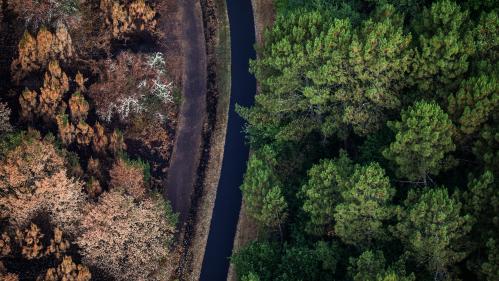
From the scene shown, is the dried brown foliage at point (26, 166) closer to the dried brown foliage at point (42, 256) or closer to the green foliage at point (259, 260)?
the dried brown foliage at point (42, 256)

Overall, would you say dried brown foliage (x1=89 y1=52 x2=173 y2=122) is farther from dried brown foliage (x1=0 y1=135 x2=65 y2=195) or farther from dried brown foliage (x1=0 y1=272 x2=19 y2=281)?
dried brown foliage (x1=0 y1=272 x2=19 y2=281)

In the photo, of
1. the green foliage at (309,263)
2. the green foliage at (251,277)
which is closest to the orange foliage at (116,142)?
the green foliage at (251,277)

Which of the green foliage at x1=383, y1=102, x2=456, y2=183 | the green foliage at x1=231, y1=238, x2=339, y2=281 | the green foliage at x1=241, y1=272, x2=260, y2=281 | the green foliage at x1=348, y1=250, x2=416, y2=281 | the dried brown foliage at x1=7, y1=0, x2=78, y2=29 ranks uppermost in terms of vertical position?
the dried brown foliage at x1=7, y1=0, x2=78, y2=29

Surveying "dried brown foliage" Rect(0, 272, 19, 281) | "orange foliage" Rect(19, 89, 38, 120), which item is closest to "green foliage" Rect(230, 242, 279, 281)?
"dried brown foliage" Rect(0, 272, 19, 281)

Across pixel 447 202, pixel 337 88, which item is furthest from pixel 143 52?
pixel 447 202

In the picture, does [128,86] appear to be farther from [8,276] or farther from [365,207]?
[365,207]

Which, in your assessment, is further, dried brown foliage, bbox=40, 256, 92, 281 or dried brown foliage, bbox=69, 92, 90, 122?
dried brown foliage, bbox=69, 92, 90, 122
